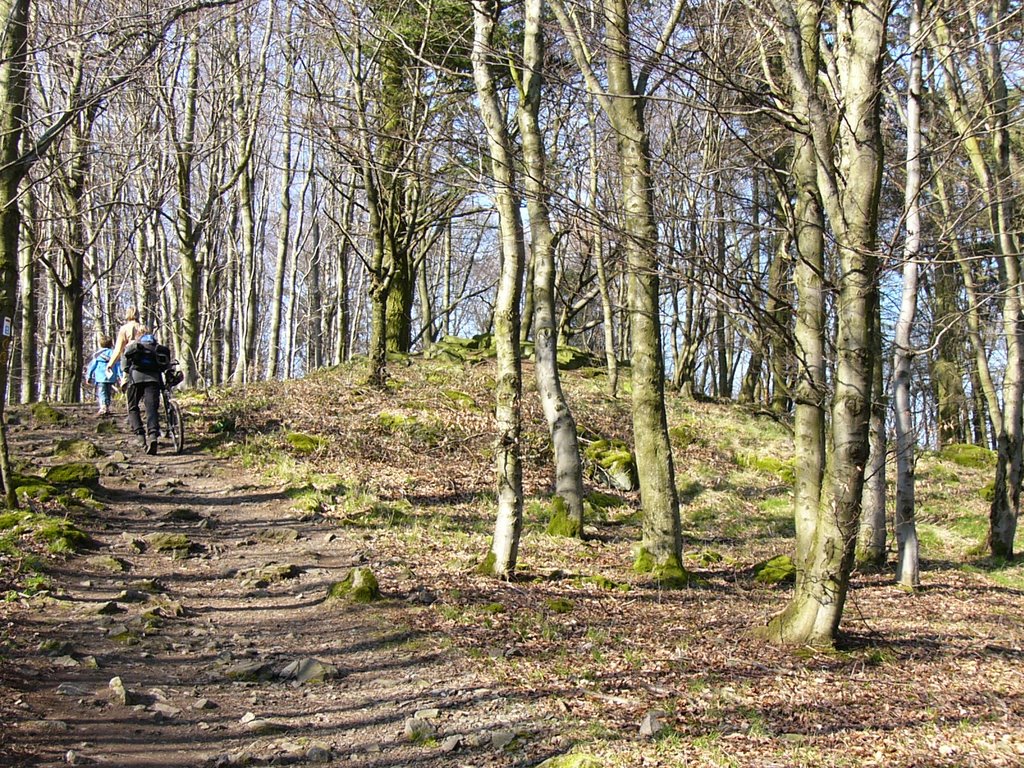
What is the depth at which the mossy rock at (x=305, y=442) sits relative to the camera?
12016mm

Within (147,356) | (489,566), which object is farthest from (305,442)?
(489,566)

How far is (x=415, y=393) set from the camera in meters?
15.7

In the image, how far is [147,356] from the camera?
37.5 ft

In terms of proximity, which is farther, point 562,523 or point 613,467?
point 613,467

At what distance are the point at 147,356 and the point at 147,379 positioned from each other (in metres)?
0.35

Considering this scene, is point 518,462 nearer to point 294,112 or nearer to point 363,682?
point 363,682

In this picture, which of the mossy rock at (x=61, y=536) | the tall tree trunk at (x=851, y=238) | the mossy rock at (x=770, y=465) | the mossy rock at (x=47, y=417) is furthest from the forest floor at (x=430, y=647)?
the mossy rock at (x=770, y=465)

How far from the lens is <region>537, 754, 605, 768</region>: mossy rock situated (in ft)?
13.4

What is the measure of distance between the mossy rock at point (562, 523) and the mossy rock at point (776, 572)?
2160 mm

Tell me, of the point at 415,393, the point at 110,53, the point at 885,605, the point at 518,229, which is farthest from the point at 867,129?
the point at 415,393

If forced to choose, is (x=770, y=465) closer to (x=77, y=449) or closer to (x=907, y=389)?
(x=907, y=389)

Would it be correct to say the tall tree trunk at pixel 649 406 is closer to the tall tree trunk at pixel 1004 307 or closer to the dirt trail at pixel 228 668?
the dirt trail at pixel 228 668

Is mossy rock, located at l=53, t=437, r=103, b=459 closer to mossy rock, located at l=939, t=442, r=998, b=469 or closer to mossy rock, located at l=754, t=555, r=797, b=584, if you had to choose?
mossy rock, located at l=754, t=555, r=797, b=584

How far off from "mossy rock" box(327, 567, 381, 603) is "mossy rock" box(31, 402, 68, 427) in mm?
8556
